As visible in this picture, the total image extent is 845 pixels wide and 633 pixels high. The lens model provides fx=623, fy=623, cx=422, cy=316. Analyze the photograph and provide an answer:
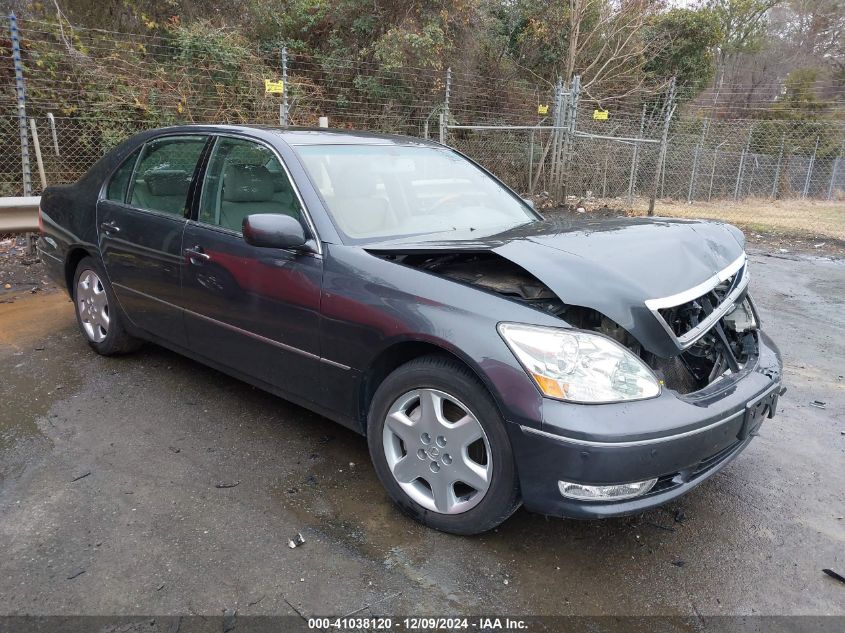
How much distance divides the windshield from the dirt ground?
122cm

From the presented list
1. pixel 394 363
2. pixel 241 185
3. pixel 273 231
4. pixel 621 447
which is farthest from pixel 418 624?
pixel 241 185

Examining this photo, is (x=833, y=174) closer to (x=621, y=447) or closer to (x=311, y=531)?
(x=621, y=447)

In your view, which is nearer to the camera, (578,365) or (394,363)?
(578,365)

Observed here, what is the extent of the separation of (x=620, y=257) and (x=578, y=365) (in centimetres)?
61

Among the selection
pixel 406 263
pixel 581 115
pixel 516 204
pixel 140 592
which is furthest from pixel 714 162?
pixel 140 592

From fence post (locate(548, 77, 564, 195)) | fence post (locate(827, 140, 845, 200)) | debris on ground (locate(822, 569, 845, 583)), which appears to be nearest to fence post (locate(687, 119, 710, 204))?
fence post (locate(827, 140, 845, 200))

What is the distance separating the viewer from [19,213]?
650 cm

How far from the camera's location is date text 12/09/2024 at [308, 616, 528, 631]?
82.9 inches

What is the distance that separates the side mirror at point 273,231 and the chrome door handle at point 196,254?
0.63m

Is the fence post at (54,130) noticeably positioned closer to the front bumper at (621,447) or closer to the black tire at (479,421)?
the black tire at (479,421)

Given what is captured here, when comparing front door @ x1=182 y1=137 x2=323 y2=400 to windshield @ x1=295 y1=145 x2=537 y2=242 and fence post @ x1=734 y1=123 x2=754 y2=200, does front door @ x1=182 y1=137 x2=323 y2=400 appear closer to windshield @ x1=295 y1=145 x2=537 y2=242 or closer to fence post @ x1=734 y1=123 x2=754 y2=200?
windshield @ x1=295 y1=145 x2=537 y2=242

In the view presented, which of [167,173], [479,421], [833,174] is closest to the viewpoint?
[479,421]

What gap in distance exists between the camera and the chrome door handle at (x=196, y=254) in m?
3.38

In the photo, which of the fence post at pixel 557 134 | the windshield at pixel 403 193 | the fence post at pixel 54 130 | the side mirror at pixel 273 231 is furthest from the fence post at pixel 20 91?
the fence post at pixel 557 134
